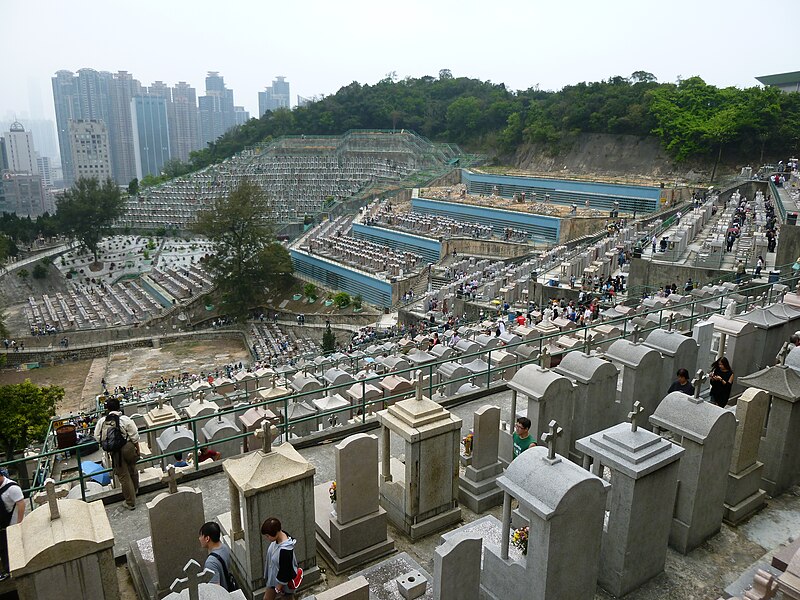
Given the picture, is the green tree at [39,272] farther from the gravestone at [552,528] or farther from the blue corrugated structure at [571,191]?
the gravestone at [552,528]

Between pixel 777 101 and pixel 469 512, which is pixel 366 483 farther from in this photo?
pixel 777 101

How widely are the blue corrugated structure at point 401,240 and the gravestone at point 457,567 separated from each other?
3072 centimetres

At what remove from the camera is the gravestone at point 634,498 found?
4.45 metres

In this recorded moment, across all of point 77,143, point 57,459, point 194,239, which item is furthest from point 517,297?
point 77,143

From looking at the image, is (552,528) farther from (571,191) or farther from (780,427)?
(571,191)

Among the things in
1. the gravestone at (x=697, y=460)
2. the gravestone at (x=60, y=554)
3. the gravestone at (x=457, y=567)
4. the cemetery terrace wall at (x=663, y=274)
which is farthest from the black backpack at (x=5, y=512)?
the cemetery terrace wall at (x=663, y=274)

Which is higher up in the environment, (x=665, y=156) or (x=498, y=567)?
(x=665, y=156)

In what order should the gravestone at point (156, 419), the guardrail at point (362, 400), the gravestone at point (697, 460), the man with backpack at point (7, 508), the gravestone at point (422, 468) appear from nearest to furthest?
1. the man with backpack at point (7, 508)
2. the gravestone at point (697, 460)
3. the gravestone at point (422, 468)
4. the guardrail at point (362, 400)
5. the gravestone at point (156, 419)

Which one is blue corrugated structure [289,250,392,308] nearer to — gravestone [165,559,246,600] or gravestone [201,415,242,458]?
gravestone [201,415,242,458]

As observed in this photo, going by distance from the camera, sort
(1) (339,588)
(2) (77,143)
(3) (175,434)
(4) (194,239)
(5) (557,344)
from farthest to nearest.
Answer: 1. (2) (77,143)
2. (4) (194,239)
3. (5) (557,344)
4. (3) (175,434)
5. (1) (339,588)

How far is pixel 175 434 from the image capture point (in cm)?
722

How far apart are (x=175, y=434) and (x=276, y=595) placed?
3687 millimetres

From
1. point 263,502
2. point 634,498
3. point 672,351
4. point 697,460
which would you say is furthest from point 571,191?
point 263,502

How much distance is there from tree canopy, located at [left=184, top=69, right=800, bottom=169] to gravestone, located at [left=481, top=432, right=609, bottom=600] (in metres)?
44.7
